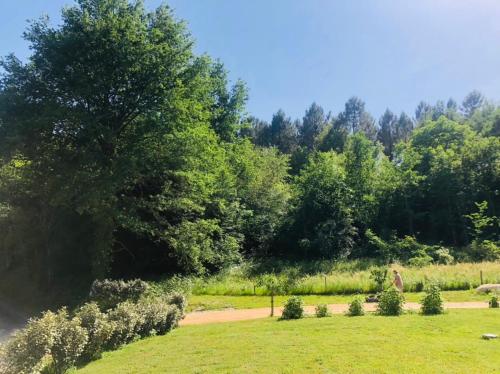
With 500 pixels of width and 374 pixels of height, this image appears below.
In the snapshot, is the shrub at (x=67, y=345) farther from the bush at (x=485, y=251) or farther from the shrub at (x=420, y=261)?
the bush at (x=485, y=251)

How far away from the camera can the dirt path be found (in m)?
16.8

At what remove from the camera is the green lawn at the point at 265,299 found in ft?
64.1

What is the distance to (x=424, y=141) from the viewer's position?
51781 mm

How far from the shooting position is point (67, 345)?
10305 mm

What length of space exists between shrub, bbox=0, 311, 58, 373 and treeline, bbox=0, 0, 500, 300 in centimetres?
1269

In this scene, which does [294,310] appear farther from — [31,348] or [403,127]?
[403,127]

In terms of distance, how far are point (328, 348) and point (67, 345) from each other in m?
6.11

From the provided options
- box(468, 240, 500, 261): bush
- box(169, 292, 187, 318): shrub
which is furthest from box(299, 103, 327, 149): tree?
box(169, 292, 187, 318): shrub

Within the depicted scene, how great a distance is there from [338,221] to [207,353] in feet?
87.8

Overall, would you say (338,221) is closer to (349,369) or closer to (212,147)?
(212,147)

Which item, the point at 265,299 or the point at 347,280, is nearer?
the point at 265,299

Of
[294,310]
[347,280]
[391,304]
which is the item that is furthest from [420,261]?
[294,310]

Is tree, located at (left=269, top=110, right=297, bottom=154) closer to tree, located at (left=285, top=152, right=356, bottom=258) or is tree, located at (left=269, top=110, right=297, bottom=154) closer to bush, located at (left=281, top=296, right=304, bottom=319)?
tree, located at (left=285, top=152, right=356, bottom=258)

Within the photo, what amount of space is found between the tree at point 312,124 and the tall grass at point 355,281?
60723 mm
